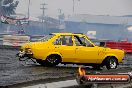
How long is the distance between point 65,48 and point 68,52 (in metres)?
0.22

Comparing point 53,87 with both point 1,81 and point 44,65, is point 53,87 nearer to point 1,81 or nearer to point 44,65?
point 1,81

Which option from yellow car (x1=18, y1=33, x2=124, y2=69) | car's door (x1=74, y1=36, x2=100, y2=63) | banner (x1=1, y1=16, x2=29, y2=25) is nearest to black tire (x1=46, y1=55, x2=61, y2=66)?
yellow car (x1=18, y1=33, x2=124, y2=69)

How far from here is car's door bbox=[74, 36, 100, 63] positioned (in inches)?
568

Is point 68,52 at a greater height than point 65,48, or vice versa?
point 65,48

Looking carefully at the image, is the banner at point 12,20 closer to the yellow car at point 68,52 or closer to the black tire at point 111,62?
the yellow car at point 68,52

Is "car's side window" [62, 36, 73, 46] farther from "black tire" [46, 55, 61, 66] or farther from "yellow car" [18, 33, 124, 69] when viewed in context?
"black tire" [46, 55, 61, 66]

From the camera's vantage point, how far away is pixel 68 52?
14.3 m

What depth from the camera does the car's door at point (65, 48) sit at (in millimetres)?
14188

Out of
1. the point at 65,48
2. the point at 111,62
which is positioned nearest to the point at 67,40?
the point at 65,48

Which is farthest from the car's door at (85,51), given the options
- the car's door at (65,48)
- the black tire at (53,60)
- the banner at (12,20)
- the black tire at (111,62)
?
the banner at (12,20)

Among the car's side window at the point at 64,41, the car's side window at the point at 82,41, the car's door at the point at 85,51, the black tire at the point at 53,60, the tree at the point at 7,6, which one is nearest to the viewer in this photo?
the black tire at the point at 53,60

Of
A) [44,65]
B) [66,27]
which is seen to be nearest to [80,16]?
[66,27]

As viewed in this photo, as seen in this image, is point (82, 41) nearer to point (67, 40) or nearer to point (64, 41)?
point (67, 40)

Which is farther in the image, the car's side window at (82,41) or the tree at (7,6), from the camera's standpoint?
the tree at (7,6)
